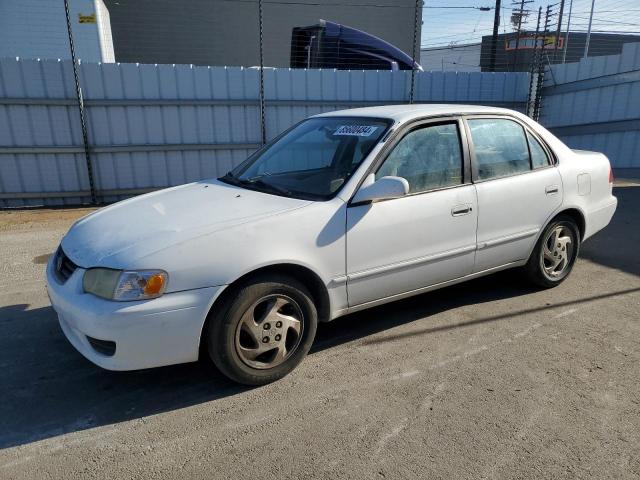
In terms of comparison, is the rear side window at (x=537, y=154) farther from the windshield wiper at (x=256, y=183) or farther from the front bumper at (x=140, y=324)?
the front bumper at (x=140, y=324)

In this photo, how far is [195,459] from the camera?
2.39m

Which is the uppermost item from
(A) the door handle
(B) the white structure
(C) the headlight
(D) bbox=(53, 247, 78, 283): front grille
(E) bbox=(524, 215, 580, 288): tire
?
(B) the white structure

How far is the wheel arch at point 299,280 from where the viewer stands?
9.07 feet

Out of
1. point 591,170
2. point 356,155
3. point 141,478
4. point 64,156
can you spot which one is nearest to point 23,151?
point 64,156

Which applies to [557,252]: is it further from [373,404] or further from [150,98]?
[150,98]

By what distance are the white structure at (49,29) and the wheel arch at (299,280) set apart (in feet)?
34.4

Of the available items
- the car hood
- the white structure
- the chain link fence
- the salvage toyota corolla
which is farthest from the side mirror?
the white structure

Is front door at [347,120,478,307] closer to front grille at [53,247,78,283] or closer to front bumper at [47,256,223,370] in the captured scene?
front bumper at [47,256,223,370]

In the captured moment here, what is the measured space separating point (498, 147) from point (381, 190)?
1.41 meters

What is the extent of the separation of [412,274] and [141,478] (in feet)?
6.90

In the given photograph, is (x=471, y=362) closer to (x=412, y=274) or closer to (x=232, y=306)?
(x=412, y=274)

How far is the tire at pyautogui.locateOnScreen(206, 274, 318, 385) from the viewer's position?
9.06ft

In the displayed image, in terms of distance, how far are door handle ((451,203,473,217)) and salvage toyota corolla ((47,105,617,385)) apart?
25 mm

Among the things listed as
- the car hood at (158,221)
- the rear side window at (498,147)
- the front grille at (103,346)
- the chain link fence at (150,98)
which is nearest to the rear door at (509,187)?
the rear side window at (498,147)
